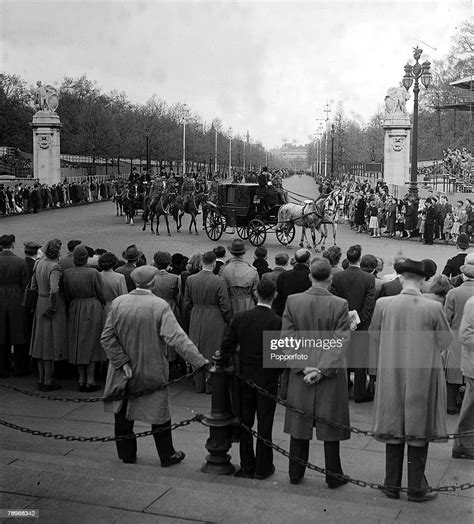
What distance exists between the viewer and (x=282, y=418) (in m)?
7.67

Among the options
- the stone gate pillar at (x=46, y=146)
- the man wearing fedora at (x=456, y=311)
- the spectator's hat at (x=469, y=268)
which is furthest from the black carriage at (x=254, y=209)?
the stone gate pillar at (x=46, y=146)

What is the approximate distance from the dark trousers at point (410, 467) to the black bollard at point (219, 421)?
3.83 ft

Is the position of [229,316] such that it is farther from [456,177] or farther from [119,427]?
[456,177]

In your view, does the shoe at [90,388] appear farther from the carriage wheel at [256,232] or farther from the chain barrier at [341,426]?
the carriage wheel at [256,232]

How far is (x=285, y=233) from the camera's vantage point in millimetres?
23438

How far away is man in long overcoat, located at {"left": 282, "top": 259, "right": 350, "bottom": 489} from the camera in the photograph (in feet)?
18.4

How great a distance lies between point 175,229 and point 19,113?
36.3 meters

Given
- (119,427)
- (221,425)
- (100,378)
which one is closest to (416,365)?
(221,425)

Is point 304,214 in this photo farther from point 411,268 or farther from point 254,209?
point 411,268

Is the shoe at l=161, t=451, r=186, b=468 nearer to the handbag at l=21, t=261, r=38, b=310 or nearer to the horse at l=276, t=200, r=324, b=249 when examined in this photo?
the handbag at l=21, t=261, r=38, b=310

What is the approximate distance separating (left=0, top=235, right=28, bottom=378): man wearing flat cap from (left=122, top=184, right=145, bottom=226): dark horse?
22882 mm

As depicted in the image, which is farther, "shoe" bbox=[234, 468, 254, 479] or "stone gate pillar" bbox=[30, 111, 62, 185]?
"stone gate pillar" bbox=[30, 111, 62, 185]

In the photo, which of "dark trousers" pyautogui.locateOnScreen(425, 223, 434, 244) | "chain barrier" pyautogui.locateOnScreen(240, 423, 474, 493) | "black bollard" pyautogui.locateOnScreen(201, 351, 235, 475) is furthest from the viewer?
"dark trousers" pyautogui.locateOnScreen(425, 223, 434, 244)

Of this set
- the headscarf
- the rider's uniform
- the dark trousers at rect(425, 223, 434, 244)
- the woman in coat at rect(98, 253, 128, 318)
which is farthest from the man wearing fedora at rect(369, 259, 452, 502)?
the rider's uniform
